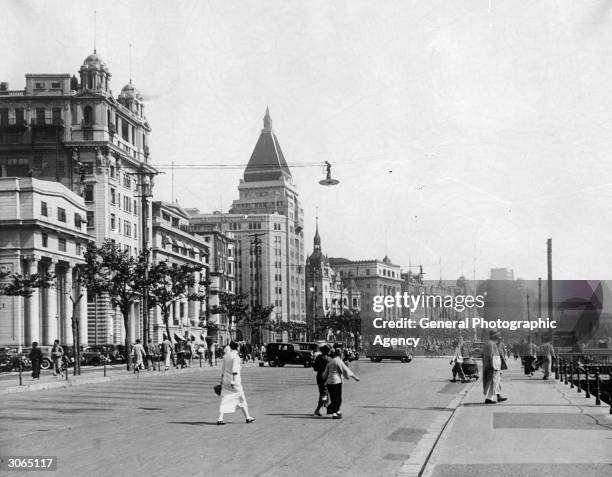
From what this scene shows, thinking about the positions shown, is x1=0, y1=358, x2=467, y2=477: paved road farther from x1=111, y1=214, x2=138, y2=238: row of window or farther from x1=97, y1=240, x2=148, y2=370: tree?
x1=111, y1=214, x2=138, y2=238: row of window

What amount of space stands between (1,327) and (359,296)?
5124 inches

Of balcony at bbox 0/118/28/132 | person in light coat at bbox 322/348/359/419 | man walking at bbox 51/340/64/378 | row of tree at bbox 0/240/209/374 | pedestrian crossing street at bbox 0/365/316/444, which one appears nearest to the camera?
pedestrian crossing street at bbox 0/365/316/444

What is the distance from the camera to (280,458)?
36.2ft

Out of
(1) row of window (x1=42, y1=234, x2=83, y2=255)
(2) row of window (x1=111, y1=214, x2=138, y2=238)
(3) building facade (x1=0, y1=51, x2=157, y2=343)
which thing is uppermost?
(3) building facade (x1=0, y1=51, x2=157, y2=343)

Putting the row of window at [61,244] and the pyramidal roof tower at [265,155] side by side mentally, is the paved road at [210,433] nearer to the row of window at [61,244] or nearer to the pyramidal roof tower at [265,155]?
the row of window at [61,244]

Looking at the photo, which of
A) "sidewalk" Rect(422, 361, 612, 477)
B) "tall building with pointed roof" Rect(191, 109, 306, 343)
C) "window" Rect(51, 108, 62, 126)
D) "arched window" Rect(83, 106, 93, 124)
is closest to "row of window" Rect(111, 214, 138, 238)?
"arched window" Rect(83, 106, 93, 124)

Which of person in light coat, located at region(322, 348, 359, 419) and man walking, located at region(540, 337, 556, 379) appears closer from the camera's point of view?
person in light coat, located at region(322, 348, 359, 419)

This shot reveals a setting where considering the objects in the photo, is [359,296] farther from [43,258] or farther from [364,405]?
[364,405]

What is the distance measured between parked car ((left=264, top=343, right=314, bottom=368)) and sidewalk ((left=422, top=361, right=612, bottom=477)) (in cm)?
3246

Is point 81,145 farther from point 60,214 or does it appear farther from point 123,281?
point 123,281

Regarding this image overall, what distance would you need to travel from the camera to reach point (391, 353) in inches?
2483

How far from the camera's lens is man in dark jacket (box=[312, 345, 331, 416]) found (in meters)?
17.2

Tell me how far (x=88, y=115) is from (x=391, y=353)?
4206cm

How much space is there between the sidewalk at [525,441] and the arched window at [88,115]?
72877 millimetres
